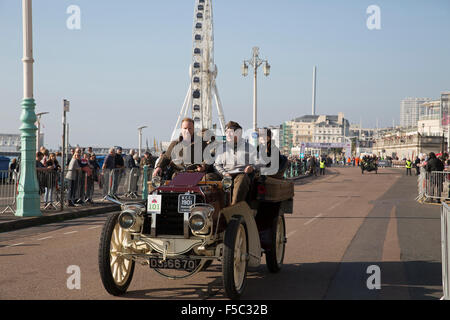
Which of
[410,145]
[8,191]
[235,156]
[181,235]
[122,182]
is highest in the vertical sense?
[235,156]

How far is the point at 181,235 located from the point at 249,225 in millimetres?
927

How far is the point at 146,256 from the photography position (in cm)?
587

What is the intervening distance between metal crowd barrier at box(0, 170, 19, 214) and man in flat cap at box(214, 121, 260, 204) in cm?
866

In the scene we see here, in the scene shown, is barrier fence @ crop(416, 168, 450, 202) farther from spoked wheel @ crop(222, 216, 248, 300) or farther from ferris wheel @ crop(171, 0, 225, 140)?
ferris wheel @ crop(171, 0, 225, 140)

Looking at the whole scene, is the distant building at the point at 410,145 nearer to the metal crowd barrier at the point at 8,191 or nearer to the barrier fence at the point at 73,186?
the barrier fence at the point at 73,186

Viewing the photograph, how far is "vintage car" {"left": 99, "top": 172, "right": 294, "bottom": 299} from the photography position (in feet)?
18.6

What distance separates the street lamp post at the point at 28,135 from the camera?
13203 mm

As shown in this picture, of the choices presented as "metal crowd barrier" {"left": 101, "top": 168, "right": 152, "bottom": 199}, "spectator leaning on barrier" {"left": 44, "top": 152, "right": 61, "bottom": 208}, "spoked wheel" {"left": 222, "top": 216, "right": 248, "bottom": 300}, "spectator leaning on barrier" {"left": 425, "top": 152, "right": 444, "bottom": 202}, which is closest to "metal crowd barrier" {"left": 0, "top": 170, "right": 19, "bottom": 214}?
"spectator leaning on barrier" {"left": 44, "top": 152, "right": 61, "bottom": 208}

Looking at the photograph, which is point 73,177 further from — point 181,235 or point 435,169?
point 435,169

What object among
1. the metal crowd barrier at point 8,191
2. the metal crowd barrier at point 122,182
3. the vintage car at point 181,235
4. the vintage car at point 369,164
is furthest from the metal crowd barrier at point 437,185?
the vintage car at point 369,164

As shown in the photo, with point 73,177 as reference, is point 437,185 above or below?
below

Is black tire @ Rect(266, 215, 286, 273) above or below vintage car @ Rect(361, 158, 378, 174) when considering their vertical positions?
above

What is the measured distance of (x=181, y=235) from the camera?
19.3 ft

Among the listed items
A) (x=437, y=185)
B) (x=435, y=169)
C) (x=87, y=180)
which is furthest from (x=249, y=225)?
(x=435, y=169)
